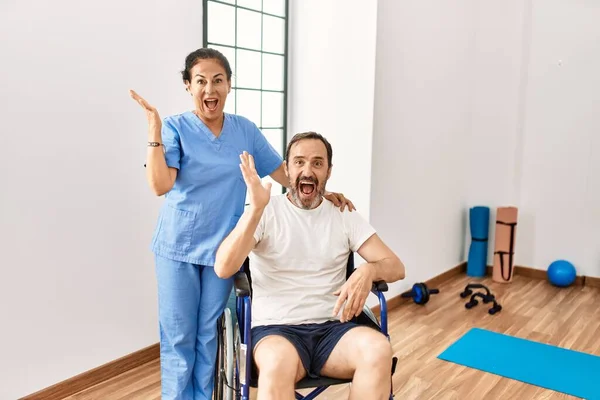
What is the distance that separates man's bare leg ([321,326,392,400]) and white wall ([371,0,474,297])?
5.32ft

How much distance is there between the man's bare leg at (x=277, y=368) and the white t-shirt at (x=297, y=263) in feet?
0.52

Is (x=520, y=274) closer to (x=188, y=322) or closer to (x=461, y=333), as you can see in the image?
(x=461, y=333)

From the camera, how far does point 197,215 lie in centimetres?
203

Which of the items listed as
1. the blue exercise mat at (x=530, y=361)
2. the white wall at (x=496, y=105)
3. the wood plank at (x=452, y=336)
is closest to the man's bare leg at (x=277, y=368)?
the wood plank at (x=452, y=336)

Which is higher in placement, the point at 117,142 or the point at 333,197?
the point at 117,142

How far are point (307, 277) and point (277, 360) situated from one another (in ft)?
1.19

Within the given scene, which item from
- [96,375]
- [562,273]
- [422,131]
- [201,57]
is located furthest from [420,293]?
[201,57]

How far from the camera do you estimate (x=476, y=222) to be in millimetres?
4434

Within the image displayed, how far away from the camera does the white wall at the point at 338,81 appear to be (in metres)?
3.29

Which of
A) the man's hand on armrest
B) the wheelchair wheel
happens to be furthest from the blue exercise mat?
the man's hand on armrest

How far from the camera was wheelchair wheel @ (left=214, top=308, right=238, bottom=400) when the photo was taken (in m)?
1.80

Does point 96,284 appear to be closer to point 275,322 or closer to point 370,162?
point 275,322

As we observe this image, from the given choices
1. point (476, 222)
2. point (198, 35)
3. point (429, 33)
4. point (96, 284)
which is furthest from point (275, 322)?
point (476, 222)

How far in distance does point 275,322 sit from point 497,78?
3.30 meters
